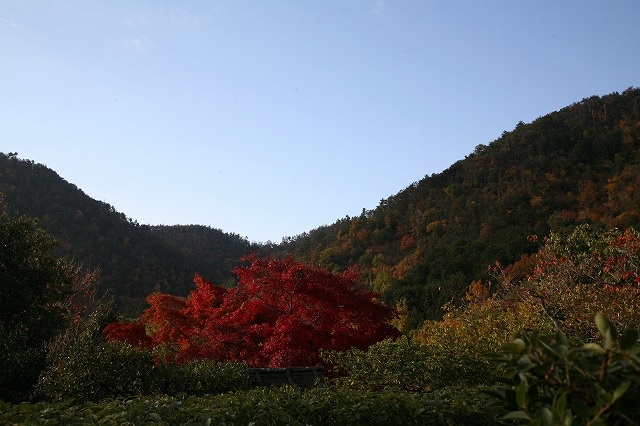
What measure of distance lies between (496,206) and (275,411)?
41.3 metres

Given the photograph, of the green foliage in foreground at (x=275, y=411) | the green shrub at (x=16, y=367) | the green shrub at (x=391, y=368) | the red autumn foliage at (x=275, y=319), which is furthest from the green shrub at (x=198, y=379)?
the green foliage in foreground at (x=275, y=411)

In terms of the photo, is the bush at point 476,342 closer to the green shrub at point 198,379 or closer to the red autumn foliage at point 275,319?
the red autumn foliage at point 275,319

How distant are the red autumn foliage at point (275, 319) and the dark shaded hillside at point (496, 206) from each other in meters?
20.4

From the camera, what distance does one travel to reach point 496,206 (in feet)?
140

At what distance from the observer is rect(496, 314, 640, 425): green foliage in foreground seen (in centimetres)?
172

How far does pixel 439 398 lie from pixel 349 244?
44362 mm

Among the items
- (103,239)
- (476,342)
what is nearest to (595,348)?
(476,342)

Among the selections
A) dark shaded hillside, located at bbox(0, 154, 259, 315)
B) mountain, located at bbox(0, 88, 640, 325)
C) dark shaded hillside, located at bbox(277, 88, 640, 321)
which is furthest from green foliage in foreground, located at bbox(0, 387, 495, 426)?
dark shaded hillside, located at bbox(277, 88, 640, 321)

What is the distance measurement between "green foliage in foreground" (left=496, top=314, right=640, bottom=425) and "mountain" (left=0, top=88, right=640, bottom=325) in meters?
31.4

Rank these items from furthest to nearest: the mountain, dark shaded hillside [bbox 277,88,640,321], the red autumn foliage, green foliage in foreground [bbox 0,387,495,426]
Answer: dark shaded hillside [bbox 277,88,640,321]
the mountain
the red autumn foliage
green foliage in foreground [bbox 0,387,495,426]

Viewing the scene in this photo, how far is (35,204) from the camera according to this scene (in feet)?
124

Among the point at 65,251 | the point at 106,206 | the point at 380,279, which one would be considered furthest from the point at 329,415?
the point at 106,206

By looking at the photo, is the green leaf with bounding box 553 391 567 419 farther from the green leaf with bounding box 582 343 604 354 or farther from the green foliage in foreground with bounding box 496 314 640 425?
the green leaf with bounding box 582 343 604 354

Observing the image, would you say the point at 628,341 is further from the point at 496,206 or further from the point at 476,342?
the point at 496,206
